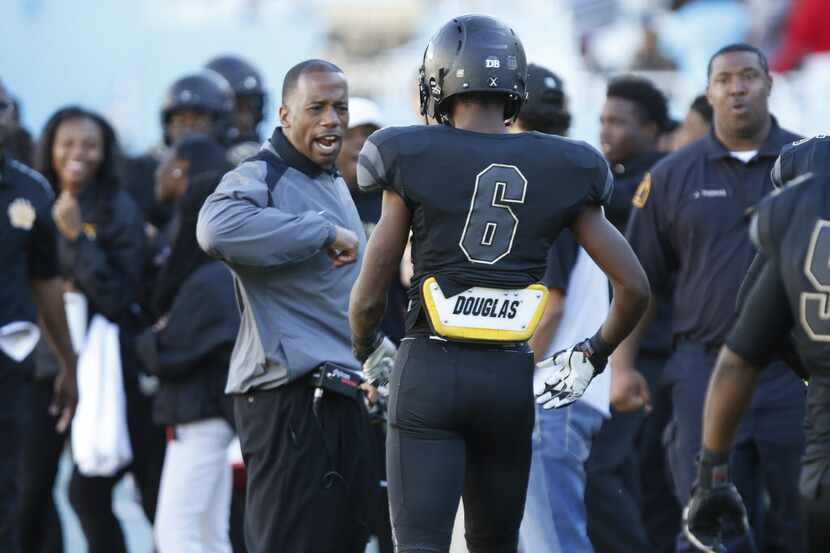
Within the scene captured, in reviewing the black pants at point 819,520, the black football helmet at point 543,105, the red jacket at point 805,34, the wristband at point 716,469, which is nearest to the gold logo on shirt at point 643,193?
the black football helmet at point 543,105

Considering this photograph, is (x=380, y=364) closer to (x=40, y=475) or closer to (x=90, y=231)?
(x=40, y=475)

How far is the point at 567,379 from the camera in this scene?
5.14 metres

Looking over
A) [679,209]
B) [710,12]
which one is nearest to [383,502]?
[679,209]

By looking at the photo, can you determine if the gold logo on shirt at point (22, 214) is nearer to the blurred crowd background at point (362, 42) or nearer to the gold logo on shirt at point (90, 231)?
the gold logo on shirt at point (90, 231)

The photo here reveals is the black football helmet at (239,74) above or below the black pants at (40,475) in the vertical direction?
above

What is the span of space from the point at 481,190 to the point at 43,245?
123 inches

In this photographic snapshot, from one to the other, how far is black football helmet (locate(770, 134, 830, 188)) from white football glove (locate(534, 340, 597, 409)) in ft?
2.64

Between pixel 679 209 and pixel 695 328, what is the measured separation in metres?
0.52

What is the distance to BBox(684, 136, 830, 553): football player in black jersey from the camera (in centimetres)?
395

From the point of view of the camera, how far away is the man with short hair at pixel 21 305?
22.3 feet

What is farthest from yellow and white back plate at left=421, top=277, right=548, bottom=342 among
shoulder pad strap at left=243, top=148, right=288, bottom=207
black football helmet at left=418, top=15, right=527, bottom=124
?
shoulder pad strap at left=243, top=148, right=288, bottom=207

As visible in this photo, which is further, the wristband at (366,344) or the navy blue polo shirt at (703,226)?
the navy blue polo shirt at (703,226)

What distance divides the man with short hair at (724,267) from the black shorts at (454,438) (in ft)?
6.91

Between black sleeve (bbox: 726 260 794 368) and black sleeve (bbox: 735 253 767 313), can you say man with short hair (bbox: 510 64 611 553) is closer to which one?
black sleeve (bbox: 735 253 767 313)
